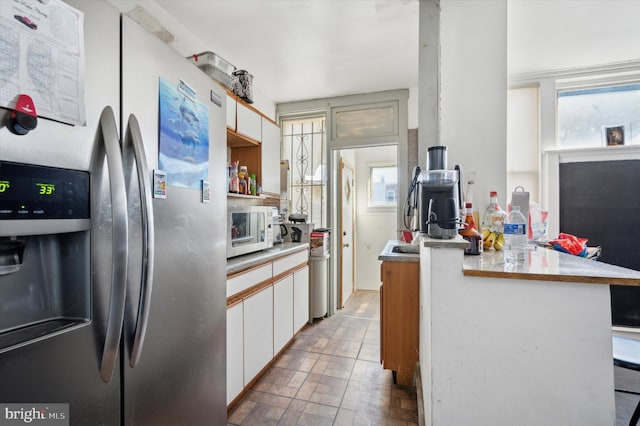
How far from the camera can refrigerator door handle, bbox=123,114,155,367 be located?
91 cm

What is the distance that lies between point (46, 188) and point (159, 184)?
1.21ft

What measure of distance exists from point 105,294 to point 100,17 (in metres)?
0.77

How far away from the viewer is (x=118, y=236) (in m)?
0.82

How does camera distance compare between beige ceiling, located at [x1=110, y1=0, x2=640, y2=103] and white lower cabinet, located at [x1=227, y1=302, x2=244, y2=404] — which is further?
beige ceiling, located at [x1=110, y1=0, x2=640, y2=103]

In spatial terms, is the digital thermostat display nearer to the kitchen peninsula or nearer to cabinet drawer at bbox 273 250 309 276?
the kitchen peninsula

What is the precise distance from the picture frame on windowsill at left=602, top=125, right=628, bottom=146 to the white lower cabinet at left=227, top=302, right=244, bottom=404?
3.89 metres

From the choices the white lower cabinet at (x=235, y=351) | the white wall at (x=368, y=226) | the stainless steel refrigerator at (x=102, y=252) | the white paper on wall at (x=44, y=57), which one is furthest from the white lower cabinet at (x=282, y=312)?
the white wall at (x=368, y=226)

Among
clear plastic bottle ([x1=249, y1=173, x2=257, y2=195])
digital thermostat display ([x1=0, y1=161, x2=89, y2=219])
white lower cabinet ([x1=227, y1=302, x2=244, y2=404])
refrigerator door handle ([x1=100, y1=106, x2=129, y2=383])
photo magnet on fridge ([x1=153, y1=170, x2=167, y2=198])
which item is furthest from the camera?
clear plastic bottle ([x1=249, y1=173, x2=257, y2=195])

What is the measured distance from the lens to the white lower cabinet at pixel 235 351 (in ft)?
5.66

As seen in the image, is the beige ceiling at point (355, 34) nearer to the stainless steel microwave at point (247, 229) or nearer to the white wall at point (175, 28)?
the white wall at point (175, 28)

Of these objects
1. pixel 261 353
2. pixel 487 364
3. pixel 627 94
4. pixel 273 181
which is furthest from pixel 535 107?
→ pixel 261 353

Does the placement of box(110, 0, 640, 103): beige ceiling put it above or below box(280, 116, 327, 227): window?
above

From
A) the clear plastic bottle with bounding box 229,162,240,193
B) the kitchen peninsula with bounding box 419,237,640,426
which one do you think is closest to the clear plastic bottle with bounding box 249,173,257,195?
the clear plastic bottle with bounding box 229,162,240,193

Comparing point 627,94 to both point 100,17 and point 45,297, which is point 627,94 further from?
point 45,297
